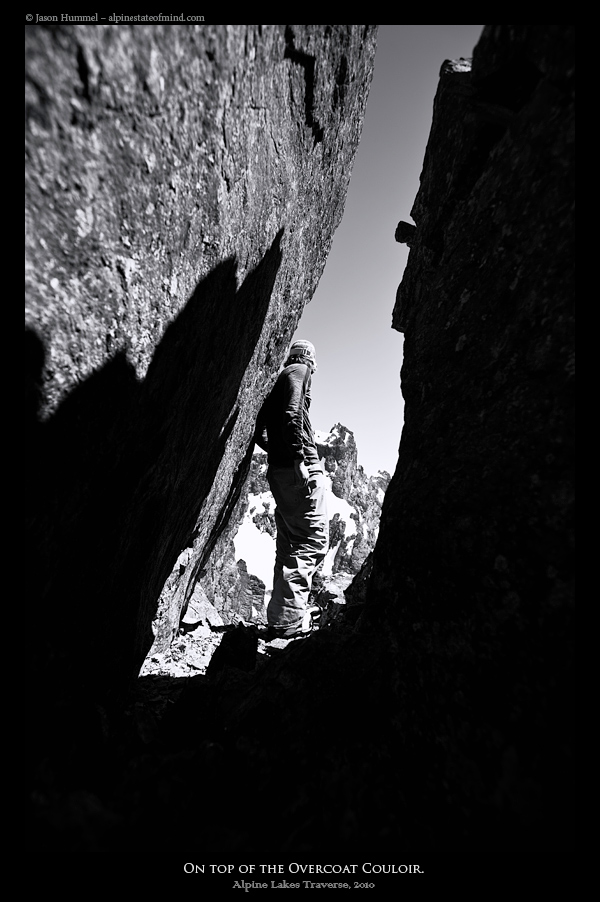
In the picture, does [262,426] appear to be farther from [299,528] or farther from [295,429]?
[299,528]

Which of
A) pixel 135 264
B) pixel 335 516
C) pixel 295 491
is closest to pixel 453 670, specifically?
pixel 135 264

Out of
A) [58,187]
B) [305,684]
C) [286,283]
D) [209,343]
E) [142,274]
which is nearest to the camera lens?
[58,187]

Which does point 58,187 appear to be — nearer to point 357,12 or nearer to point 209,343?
point 209,343

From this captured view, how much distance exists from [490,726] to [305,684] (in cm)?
148

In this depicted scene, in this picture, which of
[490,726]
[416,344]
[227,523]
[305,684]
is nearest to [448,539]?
[490,726]

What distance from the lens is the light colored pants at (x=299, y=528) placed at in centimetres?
750

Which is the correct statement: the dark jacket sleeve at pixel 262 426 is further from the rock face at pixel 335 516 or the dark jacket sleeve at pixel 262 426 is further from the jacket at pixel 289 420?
the rock face at pixel 335 516

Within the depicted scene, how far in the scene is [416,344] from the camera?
4352mm

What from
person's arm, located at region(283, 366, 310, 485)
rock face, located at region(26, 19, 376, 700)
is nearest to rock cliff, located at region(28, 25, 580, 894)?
rock face, located at region(26, 19, 376, 700)

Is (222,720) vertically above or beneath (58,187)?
beneath

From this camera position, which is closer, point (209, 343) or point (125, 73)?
point (125, 73)

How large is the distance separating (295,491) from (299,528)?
768 millimetres

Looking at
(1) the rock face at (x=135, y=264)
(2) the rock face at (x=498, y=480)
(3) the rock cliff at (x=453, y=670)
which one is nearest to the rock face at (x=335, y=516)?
(1) the rock face at (x=135, y=264)

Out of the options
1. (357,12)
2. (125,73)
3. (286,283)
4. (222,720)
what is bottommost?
(222,720)
